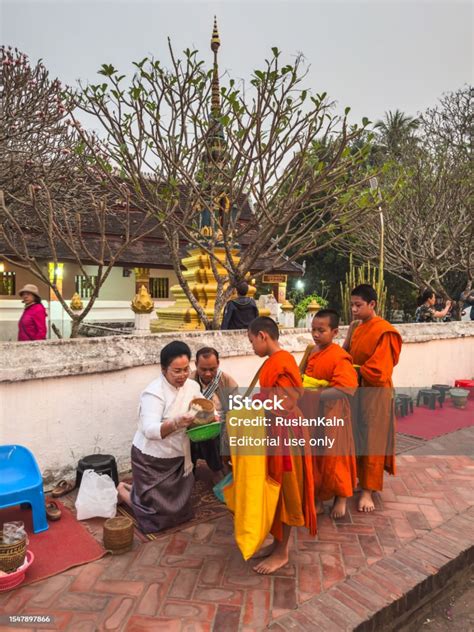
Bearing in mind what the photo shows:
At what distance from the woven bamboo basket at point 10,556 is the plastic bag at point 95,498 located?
2.90ft

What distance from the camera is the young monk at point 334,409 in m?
3.64

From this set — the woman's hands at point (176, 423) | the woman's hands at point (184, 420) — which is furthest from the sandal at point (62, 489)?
the woman's hands at point (184, 420)

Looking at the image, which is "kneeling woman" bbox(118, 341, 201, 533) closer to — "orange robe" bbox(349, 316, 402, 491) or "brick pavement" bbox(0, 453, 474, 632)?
"brick pavement" bbox(0, 453, 474, 632)

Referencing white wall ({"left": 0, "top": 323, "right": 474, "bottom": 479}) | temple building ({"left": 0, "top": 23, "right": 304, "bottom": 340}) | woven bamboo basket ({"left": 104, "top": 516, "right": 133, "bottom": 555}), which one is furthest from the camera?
temple building ({"left": 0, "top": 23, "right": 304, "bottom": 340})

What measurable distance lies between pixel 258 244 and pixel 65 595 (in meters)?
4.71

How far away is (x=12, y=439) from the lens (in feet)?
13.3

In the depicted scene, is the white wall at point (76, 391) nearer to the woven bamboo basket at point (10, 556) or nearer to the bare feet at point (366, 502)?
the woven bamboo basket at point (10, 556)

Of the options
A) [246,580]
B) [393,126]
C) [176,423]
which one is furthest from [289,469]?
[393,126]

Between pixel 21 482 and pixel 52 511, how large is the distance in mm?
438

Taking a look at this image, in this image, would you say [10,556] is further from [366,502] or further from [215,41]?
[215,41]

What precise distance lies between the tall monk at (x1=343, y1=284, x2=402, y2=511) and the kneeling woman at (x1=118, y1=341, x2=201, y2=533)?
1.59 meters

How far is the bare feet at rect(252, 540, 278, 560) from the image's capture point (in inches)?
127

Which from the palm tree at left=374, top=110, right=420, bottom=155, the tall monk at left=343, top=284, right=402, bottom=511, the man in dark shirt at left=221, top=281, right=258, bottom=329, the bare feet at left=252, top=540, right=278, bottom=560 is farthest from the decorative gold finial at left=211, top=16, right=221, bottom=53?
the palm tree at left=374, top=110, right=420, bottom=155

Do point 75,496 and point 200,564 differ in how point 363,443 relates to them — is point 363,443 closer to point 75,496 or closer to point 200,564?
point 200,564
